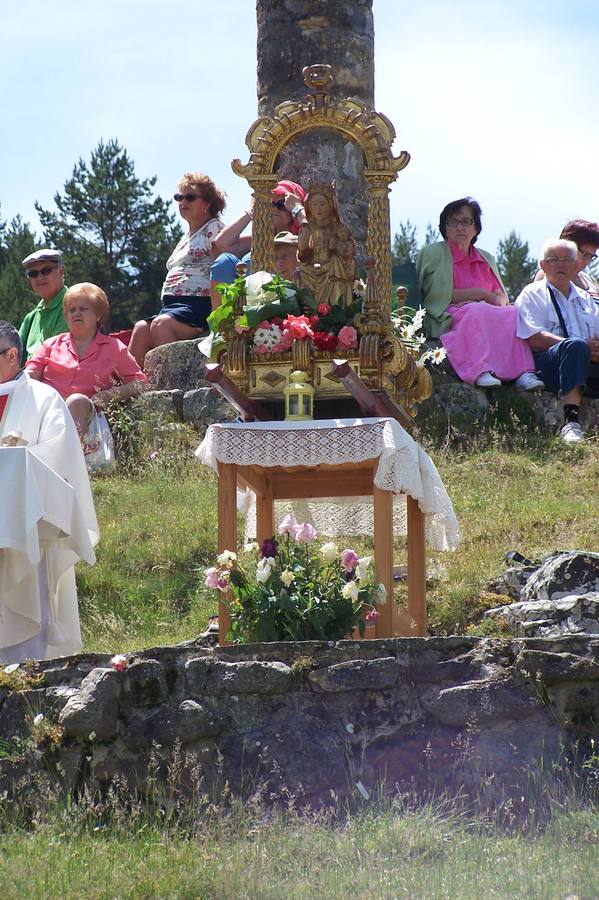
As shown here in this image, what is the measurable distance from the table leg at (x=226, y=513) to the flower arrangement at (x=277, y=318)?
→ 0.87 metres

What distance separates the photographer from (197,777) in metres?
6.61

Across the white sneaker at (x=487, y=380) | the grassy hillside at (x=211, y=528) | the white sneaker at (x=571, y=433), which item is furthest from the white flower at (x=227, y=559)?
the white sneaker at (x=487, y=380)

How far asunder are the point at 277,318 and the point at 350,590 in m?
2.03

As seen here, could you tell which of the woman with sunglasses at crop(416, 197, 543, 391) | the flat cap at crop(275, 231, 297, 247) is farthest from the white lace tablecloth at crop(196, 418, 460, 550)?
the woman with sunglasses at crop(416, 197, 543, 391)

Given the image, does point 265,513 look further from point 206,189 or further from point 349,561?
point 206,189

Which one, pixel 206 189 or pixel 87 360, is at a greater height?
pixel 206 189

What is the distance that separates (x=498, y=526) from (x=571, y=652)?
4220 millimetres

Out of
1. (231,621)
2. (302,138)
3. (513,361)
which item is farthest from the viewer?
(302,138)

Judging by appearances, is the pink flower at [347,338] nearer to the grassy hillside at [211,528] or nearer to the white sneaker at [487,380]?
the grassy hillside at [211,528]

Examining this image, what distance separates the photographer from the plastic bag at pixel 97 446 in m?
13.1

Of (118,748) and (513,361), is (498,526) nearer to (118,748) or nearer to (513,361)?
(513,361)

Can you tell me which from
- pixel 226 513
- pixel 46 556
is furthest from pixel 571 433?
pixel 46 556

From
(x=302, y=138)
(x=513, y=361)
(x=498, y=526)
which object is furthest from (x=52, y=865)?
(x=302, y=138)

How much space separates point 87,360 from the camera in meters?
13.4
